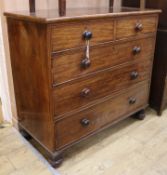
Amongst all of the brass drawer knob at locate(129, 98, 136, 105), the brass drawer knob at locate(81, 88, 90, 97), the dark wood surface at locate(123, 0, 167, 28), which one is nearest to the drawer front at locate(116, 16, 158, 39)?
the dark wood surface at locate(123, 0, 167, 28)

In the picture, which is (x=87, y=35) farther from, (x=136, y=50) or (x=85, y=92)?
(x=136, y=50)

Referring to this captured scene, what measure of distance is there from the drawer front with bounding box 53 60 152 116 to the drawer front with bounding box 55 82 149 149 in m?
0.07

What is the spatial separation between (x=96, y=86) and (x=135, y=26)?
1.66ft

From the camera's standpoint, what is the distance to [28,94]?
153cm

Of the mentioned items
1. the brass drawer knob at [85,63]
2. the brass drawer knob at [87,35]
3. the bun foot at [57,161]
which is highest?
the brass drawer knob at [87,35]

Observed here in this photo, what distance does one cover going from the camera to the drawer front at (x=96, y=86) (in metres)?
1.35

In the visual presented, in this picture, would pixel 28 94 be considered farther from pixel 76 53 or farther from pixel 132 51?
pixel 132 51

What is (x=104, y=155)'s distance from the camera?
5.42ft

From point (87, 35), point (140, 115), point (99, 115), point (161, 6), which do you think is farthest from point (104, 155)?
point (161, 6)

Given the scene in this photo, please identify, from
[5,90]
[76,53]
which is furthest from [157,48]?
[5,90]

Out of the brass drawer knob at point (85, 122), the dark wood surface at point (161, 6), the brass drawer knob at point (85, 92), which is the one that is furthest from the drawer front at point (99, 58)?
the brass drawer knob at point (85, 122)

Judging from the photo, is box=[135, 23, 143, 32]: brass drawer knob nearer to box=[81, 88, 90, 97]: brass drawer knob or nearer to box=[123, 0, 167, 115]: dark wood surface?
box=[123, 0, 167, 115]: dark wood surface

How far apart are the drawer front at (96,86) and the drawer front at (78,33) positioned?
235 mm

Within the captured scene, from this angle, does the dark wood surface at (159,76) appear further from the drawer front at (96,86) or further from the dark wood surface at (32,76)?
the dark wood surface at (32,76)
